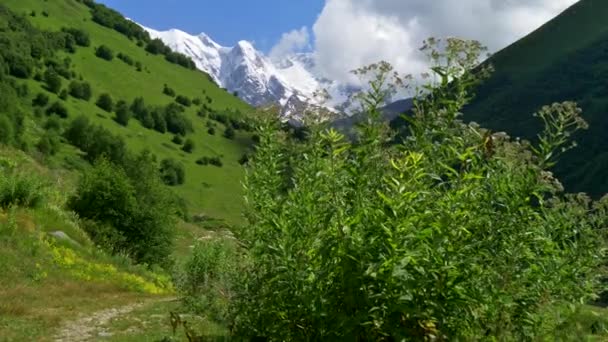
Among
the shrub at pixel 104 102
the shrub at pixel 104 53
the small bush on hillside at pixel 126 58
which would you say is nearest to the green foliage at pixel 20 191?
the shrub at pixel 104 102

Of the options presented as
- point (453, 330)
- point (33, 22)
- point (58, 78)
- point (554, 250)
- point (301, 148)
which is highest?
point (33, 22)

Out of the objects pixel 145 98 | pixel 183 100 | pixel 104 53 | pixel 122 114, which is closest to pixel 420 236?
pixel 122 114

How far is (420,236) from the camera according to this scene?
223 inches

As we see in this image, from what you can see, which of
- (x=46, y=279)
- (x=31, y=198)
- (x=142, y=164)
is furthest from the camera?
(x=142, y=164)

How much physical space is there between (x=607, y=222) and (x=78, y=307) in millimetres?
18896

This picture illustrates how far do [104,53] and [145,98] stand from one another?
1628cm

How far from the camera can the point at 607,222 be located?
8.08m

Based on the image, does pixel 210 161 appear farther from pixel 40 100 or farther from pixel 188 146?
pixel 40 100

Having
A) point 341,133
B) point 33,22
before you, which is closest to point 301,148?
point 341,133

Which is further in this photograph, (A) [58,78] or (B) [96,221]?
(A) [58,78]

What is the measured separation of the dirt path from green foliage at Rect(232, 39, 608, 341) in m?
12.0

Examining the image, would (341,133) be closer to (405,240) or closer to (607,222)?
(405,240)

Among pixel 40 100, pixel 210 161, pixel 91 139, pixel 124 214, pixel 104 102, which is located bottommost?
pixel 124 214

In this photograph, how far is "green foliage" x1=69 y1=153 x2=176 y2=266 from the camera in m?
38.6
